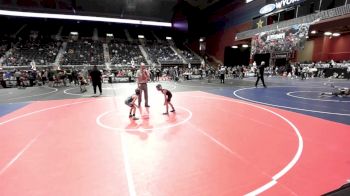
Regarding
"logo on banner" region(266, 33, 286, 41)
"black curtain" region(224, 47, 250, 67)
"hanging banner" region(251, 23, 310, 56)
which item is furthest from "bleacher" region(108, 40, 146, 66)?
"logo on banner" region(266, 33, 286, 41)

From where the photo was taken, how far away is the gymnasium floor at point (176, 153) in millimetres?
2943

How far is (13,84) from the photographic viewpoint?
17984 mm

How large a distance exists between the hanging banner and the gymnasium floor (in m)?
15.1

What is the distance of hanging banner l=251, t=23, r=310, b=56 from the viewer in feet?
64.6

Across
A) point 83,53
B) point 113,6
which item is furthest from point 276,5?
point 83,53

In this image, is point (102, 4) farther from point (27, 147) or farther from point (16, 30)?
point (27, 147)

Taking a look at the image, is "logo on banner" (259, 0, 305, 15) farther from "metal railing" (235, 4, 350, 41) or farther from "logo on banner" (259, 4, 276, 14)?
"metal railing" (235, 4, 350, 41)

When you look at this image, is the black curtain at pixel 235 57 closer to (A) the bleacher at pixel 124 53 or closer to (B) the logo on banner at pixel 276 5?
(B) the logo on banner at pixel 276 5

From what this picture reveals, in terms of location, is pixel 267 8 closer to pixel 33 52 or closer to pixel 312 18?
pixel 312 18

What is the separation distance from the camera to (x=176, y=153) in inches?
157

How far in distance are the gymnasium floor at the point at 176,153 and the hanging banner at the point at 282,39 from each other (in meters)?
15.1

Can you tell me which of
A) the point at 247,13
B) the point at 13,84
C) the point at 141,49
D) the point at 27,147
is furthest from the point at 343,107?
the point at 141,49

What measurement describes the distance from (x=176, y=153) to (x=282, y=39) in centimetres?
2167

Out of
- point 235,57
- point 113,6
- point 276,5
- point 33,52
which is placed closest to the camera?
point 276,5
